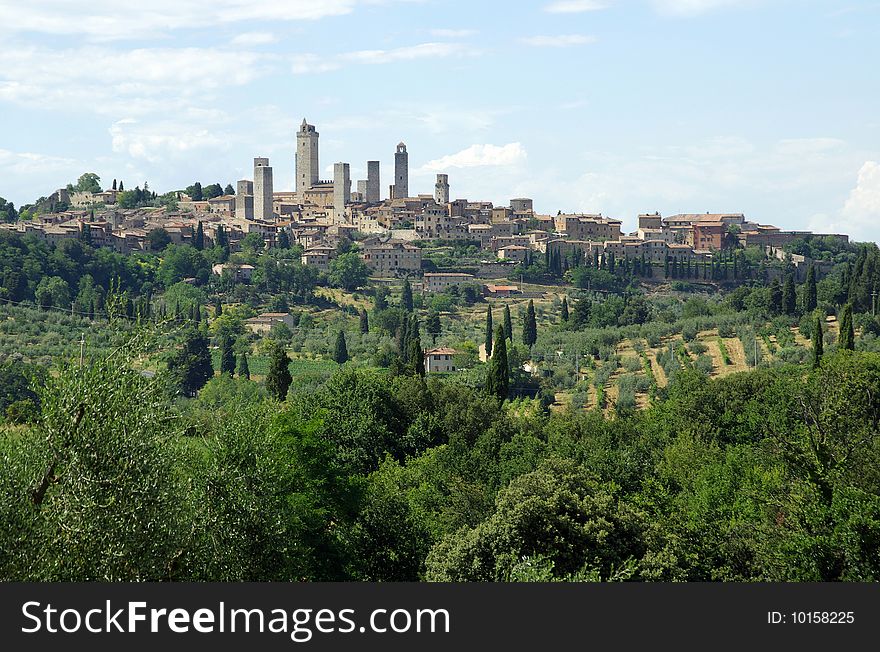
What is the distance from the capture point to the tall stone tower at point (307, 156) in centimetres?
13812

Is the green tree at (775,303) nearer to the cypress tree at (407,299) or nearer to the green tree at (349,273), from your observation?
the cypress tree at (407,299)

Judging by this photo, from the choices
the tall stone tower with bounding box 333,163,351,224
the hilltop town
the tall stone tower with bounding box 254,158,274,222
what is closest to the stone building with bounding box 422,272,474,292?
the hilltop town

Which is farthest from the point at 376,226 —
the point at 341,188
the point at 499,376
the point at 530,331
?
the point at 499,376

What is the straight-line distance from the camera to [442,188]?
5472 inches

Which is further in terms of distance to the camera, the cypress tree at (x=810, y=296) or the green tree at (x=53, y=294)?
the green tree at (x=53, y=294)

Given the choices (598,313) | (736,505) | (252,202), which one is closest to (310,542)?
(736,505)

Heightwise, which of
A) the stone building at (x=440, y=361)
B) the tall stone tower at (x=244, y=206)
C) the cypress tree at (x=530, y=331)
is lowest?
the stone building at (x=440, y=361)

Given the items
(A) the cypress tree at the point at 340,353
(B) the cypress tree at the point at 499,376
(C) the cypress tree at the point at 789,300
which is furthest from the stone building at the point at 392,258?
(B) the cypress tree at the point at 499,376

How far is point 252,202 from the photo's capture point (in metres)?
125

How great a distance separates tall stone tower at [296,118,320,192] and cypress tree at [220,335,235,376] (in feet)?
241

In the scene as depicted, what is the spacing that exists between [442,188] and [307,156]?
1518cm

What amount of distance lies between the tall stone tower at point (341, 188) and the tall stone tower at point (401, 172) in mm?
13729

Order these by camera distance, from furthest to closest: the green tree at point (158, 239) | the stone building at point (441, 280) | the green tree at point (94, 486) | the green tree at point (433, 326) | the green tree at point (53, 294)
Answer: the green tree at point (158, 239) < the stone building at point (441, 280) < the green tree at point (433, 326) < the green tree at point (53, 294) < the green tree at point (94, 486)

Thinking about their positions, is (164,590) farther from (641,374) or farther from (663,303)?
(663,303)
